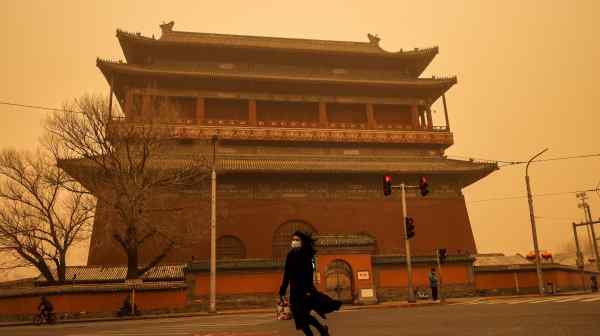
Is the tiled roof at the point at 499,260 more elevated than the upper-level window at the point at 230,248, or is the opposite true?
the upper-level window at the point at 230,248

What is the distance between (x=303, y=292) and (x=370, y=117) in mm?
26544

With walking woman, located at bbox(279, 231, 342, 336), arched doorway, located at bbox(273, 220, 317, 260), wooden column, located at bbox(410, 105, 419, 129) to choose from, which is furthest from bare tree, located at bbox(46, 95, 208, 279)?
wooden column, located at bbox(410, 105, 419, 129)

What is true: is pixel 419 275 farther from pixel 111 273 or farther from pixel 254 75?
pixel 254 75

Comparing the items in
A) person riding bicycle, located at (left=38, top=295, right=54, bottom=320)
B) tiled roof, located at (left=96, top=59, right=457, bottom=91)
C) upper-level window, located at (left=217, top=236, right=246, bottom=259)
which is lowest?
person riding bicycle, located at (left=38, top=295, right=54, bottom=320)

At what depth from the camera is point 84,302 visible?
18.3 meters

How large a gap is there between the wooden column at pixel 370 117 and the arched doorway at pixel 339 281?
11729mm

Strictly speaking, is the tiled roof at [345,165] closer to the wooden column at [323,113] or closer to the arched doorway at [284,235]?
the wooden column at [323,113]

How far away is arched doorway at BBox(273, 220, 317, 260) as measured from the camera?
25.7m

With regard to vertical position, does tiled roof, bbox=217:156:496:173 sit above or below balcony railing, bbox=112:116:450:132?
below

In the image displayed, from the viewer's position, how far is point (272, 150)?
1125 inches

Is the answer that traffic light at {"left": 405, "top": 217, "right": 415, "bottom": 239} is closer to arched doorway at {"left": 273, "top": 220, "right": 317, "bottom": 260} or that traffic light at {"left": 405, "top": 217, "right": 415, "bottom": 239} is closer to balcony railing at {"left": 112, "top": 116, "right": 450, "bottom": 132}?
arched doorway at {"left": 273, "top": 220, "right": 317, "bottom": 260}

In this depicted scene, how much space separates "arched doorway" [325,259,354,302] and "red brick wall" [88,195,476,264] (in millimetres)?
5598

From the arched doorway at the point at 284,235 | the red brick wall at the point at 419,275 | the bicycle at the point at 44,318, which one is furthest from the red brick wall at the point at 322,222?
the bicycle at the point at 44,318

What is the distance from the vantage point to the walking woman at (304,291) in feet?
16.7
